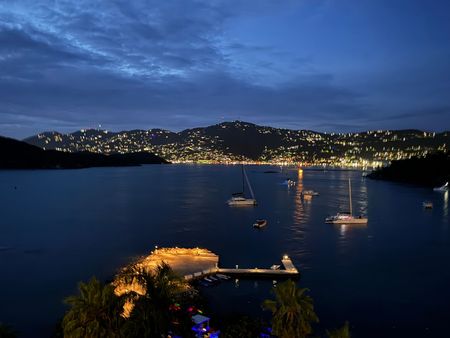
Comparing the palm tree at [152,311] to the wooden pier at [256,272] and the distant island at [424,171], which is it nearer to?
the wooden pier at [256,272]

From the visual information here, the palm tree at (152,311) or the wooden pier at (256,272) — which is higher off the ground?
the palm tree at (152,311)

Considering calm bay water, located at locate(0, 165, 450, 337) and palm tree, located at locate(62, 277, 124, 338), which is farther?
calm bay water, located at locate(0, 165, 450, 337)

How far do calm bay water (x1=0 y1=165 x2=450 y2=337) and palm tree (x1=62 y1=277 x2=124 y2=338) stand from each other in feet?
56.3

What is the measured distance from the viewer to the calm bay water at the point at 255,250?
116 ft

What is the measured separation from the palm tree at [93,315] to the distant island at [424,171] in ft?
507

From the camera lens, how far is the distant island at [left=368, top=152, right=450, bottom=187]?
15125 cm

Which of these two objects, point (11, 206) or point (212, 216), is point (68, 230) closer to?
point (212, 216)

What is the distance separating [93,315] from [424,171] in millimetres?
165296

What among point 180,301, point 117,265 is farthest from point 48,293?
point 180,301

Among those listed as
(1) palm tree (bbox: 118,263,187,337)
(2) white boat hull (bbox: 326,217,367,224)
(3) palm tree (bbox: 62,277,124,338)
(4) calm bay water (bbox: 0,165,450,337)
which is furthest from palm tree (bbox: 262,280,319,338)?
(2) white boat hull (bbox: 326,217,367,224)

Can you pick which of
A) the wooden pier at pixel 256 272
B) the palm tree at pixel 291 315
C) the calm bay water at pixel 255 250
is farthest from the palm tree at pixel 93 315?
the wooden pier at pixel 256 272

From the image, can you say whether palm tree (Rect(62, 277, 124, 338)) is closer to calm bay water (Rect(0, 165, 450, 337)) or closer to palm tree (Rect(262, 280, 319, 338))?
palm tree (Rect(262, 280, 319, 338))

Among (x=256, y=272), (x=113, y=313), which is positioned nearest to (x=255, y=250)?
(x=256, y=272)

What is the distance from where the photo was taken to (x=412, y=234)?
6812 centimetres
